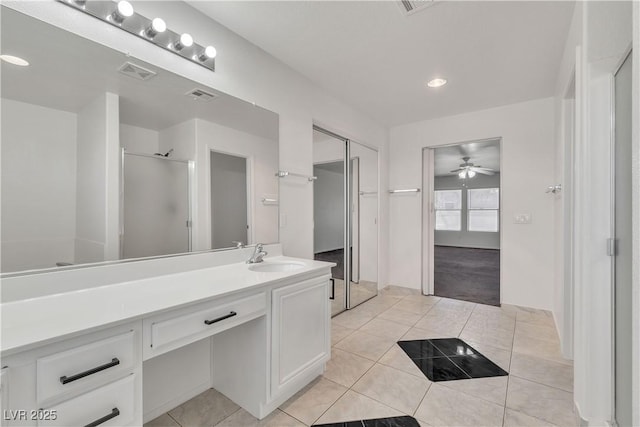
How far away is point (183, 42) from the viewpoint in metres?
1.57

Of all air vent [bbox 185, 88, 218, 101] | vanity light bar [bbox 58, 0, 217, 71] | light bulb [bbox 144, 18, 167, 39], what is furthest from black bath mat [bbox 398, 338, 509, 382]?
light bulb [bbox 144, 18, 167, 39]

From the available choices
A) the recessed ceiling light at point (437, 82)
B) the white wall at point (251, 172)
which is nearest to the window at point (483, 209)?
the recessed ceiling light at point (437, 82)

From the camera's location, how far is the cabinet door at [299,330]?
4.99 feet

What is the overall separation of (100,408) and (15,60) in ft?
4.54

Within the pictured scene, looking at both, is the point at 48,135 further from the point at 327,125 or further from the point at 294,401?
the point at 327,125

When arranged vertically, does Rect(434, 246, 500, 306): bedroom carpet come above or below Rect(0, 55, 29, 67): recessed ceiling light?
below

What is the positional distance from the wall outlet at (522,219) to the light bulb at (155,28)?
147 inches

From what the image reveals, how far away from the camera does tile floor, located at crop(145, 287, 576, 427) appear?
153 centimetres

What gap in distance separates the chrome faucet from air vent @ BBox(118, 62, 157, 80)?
1208 mm

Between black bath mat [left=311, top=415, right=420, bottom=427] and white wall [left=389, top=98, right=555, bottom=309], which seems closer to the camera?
black bath mat [left=311, top=415, right=420, bottom=427]

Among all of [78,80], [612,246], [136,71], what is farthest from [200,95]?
[612,246]

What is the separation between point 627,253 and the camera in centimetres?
112

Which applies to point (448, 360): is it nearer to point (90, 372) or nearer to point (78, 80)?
point (90, 372)

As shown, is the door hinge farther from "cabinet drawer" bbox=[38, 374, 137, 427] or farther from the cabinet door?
"cabinet drawer" bbox=[38, 374, 137, 427]
